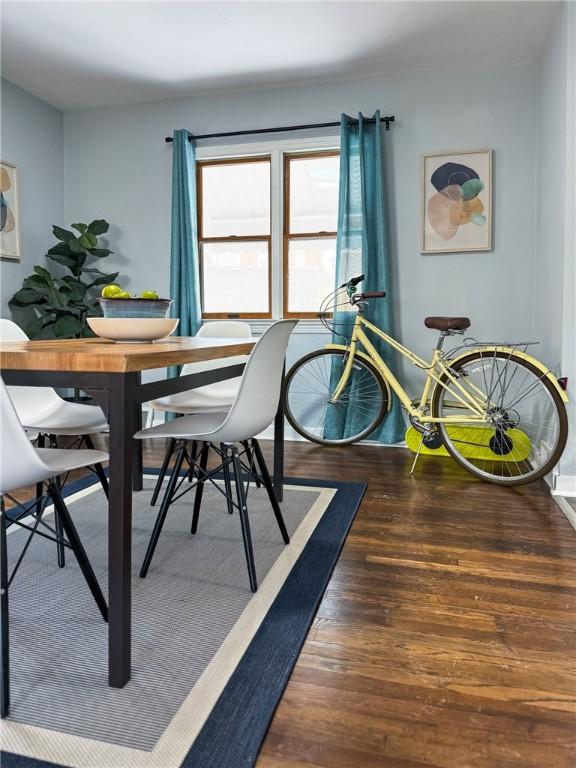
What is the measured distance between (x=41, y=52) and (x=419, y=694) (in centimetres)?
403

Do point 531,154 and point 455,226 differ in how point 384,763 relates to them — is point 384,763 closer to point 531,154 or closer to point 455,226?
point 455,226

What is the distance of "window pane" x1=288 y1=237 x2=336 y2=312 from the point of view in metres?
4.10

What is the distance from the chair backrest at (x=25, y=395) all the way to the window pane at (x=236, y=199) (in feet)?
7.60

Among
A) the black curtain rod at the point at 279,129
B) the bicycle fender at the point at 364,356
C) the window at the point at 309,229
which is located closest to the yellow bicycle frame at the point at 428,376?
the bicycle fender at the point at 364,356

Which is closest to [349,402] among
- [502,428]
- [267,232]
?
[502,428]

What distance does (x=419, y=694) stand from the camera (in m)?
1.26

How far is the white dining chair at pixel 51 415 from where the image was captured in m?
2.00

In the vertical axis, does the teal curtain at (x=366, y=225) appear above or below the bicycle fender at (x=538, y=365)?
above

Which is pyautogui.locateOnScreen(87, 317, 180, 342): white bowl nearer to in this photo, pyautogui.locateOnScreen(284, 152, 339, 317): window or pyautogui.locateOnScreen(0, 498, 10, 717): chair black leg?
pyautogui.locateOnScreen(0, 498, 10, 717): chair black leg

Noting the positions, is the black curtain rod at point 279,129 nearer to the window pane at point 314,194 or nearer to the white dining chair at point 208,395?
the window pane at point 314,194

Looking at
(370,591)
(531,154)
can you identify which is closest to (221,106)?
(531,154)

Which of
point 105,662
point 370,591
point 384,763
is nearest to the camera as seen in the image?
point 384,763

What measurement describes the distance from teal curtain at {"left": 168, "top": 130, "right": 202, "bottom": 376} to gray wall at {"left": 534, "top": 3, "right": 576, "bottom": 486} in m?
2.34

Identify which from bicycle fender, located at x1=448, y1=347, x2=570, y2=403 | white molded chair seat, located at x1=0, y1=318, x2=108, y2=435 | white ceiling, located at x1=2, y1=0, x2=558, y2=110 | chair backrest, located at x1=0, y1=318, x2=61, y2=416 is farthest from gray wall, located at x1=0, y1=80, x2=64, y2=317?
bicycle fender, located at x1=448, y1=347, x2=570, y2=403
